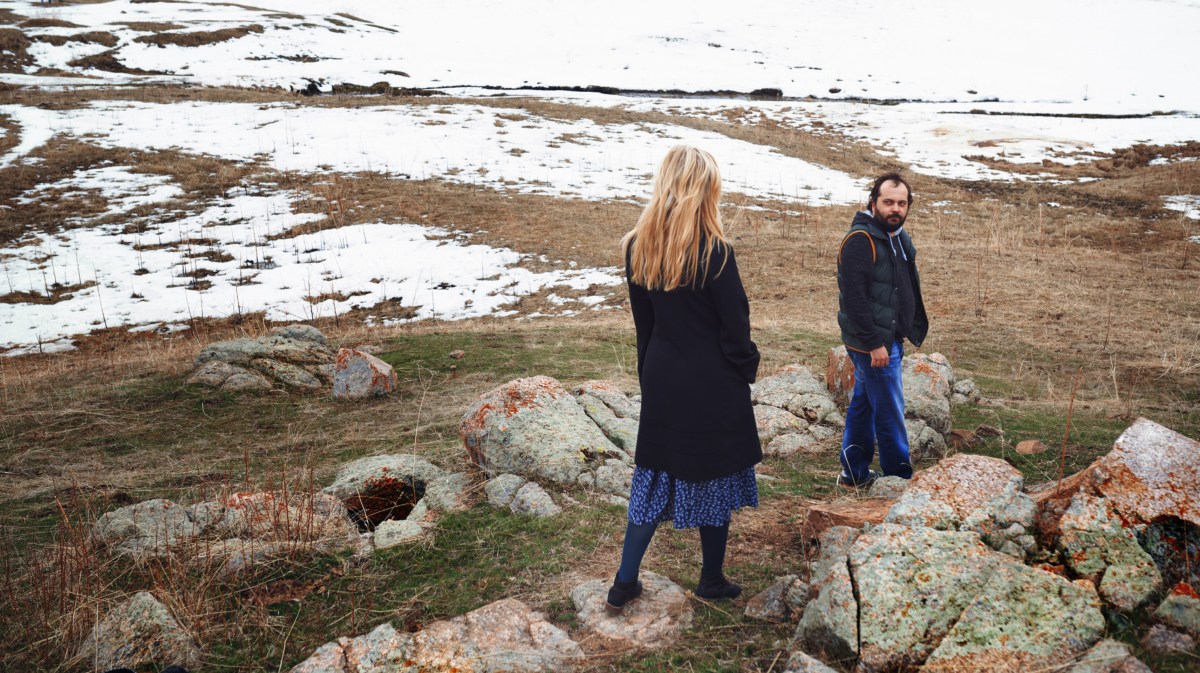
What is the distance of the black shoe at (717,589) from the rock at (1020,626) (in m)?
1.10

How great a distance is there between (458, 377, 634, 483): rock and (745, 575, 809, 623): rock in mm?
1959

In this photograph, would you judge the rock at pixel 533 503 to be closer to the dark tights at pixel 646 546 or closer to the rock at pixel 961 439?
the dark tights at pixel 646 546

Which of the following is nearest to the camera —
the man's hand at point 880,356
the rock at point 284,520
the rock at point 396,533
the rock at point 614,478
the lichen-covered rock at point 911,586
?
the lichen-covered rock at point 911,586

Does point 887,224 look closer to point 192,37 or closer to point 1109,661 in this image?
point 1109,661

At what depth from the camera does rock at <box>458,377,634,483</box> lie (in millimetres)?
5441

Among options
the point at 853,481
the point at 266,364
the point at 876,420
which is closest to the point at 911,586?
the point at 876,420

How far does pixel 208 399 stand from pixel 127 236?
36.7 feet

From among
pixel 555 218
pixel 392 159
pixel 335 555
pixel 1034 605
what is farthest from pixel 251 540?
pixel 392 159

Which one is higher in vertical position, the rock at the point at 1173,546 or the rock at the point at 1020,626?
the rock at the point at 1173,546

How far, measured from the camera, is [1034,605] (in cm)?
296

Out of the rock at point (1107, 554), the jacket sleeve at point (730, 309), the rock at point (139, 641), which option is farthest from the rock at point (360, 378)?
the rock at point (1107, 554)

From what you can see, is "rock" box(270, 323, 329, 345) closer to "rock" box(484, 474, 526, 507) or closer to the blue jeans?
"rock" box(484, 474, 526, 507)

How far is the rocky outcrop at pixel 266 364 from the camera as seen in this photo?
816cm

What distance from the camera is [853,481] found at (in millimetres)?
5422
